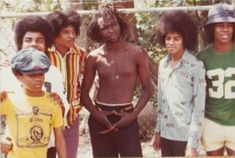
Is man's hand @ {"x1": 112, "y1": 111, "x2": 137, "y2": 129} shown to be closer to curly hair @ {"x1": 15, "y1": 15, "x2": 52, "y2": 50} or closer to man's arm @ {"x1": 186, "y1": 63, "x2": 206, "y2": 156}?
man's arm @ {"x1": 186, "y1": 63, "x2": 206, "y2": 156}

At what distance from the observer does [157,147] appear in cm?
155

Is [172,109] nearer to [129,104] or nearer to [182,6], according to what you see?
[129,104]

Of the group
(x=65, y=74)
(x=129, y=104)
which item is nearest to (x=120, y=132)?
(x=129, y=104)

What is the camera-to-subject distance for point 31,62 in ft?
4.60

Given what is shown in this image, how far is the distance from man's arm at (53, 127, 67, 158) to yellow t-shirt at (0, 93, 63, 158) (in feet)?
0.11

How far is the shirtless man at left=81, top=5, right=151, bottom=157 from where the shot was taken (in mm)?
1497

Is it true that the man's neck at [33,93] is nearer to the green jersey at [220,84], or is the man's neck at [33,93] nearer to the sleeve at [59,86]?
the sleeve at [59,86]

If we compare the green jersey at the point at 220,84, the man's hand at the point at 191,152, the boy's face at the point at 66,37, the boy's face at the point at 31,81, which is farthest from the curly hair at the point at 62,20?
the man's hand at the point at 191,152

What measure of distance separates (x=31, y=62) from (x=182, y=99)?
0.46m

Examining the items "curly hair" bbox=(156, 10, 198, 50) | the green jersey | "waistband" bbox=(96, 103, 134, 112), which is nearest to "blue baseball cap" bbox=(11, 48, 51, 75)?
"waistband" bbox=(96, 103, 134, 112)

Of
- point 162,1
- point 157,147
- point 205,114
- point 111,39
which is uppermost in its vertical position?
point 162,1

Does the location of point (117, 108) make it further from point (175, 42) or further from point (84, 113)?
point (175, 42)

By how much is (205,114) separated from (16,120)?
56 centimetres

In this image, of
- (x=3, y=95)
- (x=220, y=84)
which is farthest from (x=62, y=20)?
(x=220, y=84)
